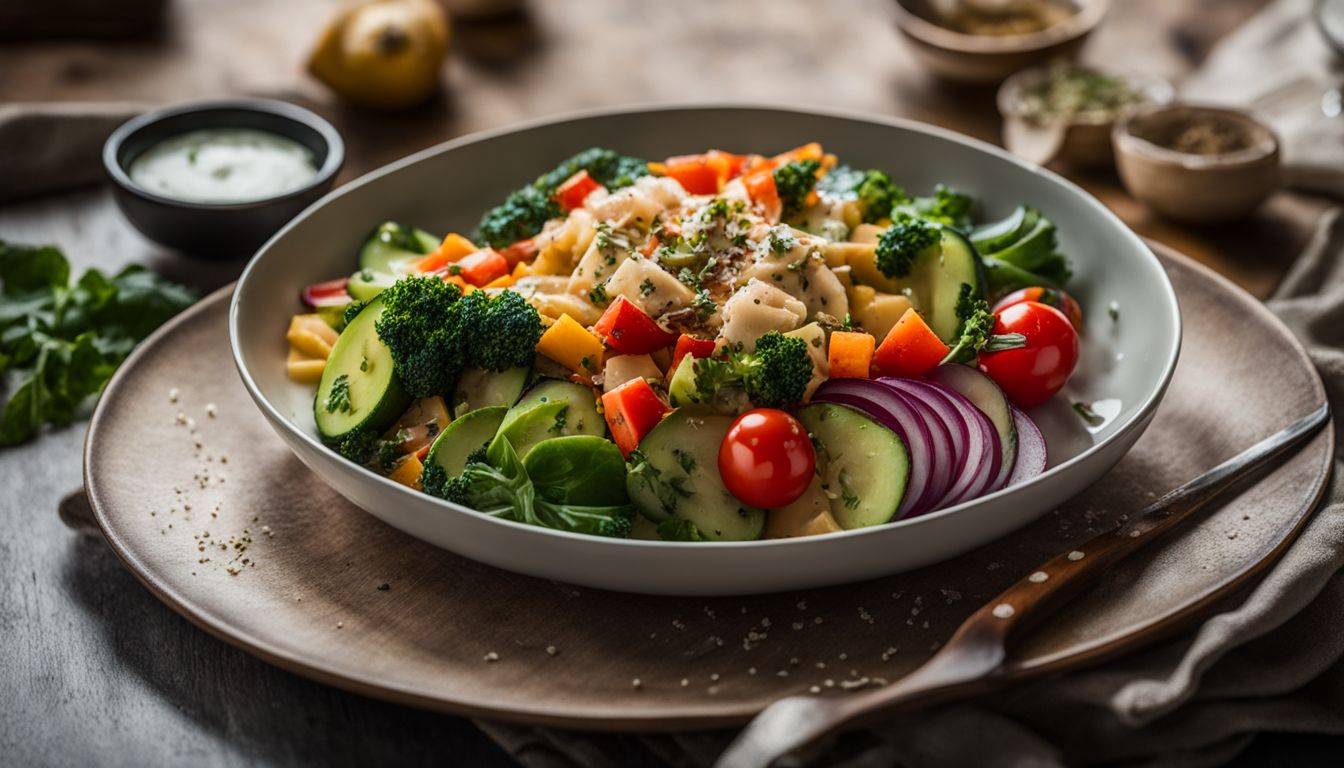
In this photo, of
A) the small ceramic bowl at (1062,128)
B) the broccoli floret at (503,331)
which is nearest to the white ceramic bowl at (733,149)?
the broccoli floret at (503,331)

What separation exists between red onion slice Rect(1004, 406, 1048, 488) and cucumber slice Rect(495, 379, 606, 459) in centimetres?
122

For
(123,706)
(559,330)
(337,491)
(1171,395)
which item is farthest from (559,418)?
(1171,395)

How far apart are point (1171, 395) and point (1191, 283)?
610mm

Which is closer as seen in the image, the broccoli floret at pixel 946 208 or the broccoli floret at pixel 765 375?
the broccoli floret at pixel 765 375

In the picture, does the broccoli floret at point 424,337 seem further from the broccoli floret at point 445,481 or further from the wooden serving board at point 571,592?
the wooden serving board at point 571,592

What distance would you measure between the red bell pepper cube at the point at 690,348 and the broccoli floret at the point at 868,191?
1060 mm

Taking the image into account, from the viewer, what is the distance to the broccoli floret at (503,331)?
367cm

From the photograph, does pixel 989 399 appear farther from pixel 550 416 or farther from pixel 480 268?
pixel 480 268

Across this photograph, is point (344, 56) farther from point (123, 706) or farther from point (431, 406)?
point (123, 706)

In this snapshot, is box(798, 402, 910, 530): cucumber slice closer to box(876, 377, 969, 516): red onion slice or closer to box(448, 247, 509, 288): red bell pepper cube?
box(876, 377, 969, 516): red onion slice

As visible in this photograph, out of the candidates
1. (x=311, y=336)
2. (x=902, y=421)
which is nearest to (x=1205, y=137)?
(x=902, y=421)

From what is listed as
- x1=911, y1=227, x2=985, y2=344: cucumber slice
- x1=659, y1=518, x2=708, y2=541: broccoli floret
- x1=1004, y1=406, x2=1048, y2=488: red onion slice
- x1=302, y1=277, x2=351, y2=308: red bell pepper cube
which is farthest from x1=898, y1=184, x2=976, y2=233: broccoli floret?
x1=302, y1=277, x2=351, y2=308: red bell pepper cube

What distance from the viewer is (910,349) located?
379cm

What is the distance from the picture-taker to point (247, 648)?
3207 mm
